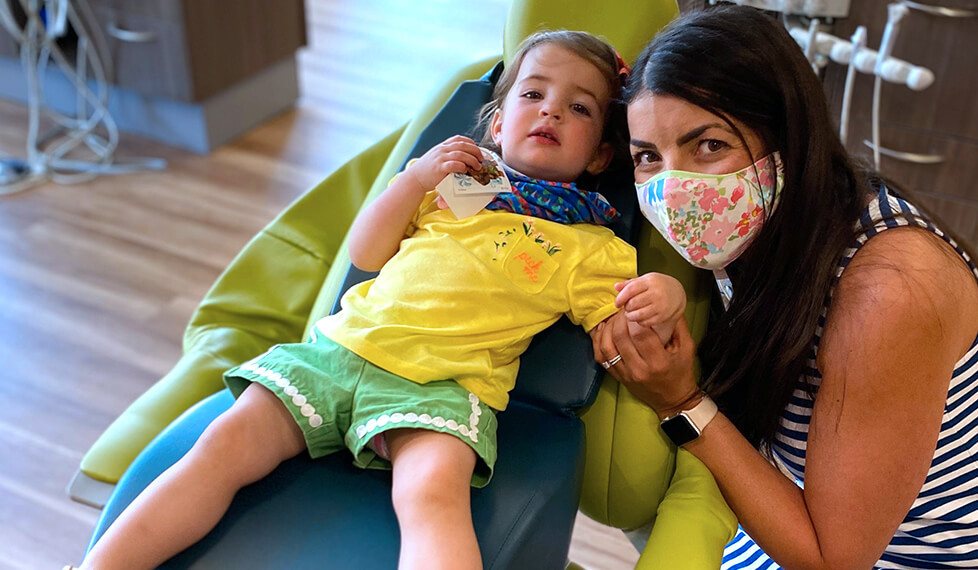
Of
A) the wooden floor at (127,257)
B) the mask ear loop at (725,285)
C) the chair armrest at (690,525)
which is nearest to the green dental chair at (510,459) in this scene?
the chair armrest at (690,525)

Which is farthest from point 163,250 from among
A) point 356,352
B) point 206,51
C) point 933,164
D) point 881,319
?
point 881,319

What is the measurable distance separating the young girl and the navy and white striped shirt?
22 centimetres

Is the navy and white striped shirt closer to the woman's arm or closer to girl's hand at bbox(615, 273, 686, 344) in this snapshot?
the woman's arm

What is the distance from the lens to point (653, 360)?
1.26 meters

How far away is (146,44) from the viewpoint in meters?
3.23

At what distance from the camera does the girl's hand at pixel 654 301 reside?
1219 millimetres

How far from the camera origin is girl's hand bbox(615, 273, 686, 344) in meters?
1.22

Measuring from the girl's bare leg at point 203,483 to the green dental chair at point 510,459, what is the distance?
0.09ft

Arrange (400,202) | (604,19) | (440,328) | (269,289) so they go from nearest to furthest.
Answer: (440,328)
(400,202)
(604,19)
(269,289)

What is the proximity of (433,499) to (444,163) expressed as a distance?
46cm

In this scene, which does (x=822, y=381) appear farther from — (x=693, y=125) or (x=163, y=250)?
(x=163, y=250)

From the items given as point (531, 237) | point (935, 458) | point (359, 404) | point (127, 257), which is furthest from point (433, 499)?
point (127, 257)

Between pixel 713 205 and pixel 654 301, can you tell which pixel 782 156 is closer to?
pixel 713 205

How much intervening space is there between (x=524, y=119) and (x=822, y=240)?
466 mm
